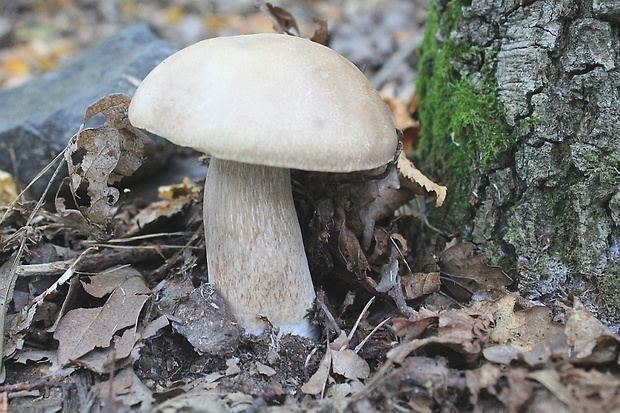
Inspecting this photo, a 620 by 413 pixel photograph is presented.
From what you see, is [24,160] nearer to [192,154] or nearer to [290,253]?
[192,154]

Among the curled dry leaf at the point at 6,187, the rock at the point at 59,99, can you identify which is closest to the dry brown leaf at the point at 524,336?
the rock at the point at 59,99

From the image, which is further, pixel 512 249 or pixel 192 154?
pixel 192 154

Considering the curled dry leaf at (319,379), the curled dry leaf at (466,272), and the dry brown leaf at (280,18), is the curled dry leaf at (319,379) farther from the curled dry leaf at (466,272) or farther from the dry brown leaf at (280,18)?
the dry brown leaf at (280,18)

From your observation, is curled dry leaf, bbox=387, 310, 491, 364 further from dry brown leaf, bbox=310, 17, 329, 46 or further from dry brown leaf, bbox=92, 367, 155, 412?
dry brown leaf, bbox=310, 17, 329, 46

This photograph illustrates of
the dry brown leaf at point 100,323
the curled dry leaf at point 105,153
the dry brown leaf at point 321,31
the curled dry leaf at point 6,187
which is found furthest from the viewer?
the curled dry leaf at point 6,187

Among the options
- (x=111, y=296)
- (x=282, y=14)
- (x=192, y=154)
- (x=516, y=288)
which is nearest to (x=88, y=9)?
(x=192, y=154)

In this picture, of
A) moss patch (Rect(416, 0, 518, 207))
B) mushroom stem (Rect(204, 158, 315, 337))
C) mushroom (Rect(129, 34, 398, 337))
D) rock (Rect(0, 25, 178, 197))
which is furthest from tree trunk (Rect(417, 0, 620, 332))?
rock (Rect(0, 25, 178, 197))
